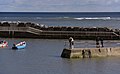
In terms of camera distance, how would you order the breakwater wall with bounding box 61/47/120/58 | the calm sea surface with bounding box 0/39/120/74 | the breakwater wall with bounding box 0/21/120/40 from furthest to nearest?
the breakwater wall with bounding box 0/21/120/40
the breakwater wall with bounding box 61/47/120/58
the calm sea surface with bounding box 0/39/120/74

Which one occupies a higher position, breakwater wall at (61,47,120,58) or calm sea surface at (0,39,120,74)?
breakwater wall at (61,47,120,58)

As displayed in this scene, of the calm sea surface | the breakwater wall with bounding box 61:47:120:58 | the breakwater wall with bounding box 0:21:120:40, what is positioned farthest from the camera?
the breakwater wall with bounding box 0:21:120:40

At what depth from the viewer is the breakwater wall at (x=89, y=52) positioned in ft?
138

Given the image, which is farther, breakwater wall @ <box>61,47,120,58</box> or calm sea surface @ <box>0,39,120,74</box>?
breakwater wall @ <box>61,47,120,58</box>

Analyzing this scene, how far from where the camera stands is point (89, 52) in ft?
140

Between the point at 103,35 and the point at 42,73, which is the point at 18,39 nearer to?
the point at 103,35

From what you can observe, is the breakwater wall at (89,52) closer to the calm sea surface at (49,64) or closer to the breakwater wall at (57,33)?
the calm sea surface at (49,64)

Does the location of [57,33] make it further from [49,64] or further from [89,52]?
[49,64]

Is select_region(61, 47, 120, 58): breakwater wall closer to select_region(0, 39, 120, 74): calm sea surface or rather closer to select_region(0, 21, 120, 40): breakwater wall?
select_region(0, 39, 120, 74): calm sea surface

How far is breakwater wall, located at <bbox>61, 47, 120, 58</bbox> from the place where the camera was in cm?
4220

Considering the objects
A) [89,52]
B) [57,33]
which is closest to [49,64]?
[89,52]

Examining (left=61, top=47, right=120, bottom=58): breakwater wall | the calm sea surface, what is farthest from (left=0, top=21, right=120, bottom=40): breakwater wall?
(left=61, top=47, right=120, bottom=58): breakwater wall

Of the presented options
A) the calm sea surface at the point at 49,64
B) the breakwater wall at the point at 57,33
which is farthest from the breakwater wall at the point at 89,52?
the breakwater wall at the point at 57,33

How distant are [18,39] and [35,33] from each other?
306 centimetres
